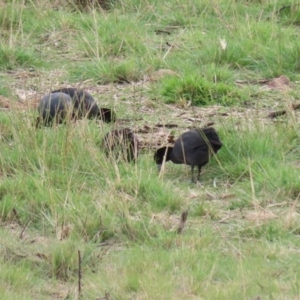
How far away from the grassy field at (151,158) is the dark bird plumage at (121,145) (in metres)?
0.08

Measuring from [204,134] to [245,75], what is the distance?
2627 mm

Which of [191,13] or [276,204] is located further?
[191,13]

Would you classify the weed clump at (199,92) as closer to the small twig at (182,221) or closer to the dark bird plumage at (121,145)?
the dark bird plumage at (121,145)

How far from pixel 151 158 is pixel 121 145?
0.31 m

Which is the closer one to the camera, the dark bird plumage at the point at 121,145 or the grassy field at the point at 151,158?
the grassy field at the point at 151,158

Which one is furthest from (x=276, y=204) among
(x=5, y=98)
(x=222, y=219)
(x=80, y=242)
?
(x=5, y=98)

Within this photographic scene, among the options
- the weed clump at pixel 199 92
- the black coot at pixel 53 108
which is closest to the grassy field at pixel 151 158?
the weed clump at pixel 199 92

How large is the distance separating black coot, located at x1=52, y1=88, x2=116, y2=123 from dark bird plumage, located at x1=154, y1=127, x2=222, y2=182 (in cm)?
96

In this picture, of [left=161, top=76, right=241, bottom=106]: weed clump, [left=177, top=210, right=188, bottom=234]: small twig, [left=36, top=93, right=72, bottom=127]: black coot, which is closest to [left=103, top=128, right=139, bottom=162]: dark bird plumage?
[left=36, top=93, right=72, bottom=127]: black coot

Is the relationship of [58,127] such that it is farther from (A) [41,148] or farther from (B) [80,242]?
(B) [80,242]

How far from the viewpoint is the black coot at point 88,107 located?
684 centimetres

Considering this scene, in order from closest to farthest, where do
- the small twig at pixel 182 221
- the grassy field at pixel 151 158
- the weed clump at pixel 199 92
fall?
the grassy field at pixel 151 158
the small twig at pixel 182 221
the weed clump at pixel 199 92

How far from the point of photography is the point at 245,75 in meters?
8.55

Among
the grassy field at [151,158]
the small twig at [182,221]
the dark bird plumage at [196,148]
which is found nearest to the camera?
the grassy field at [151,158]
